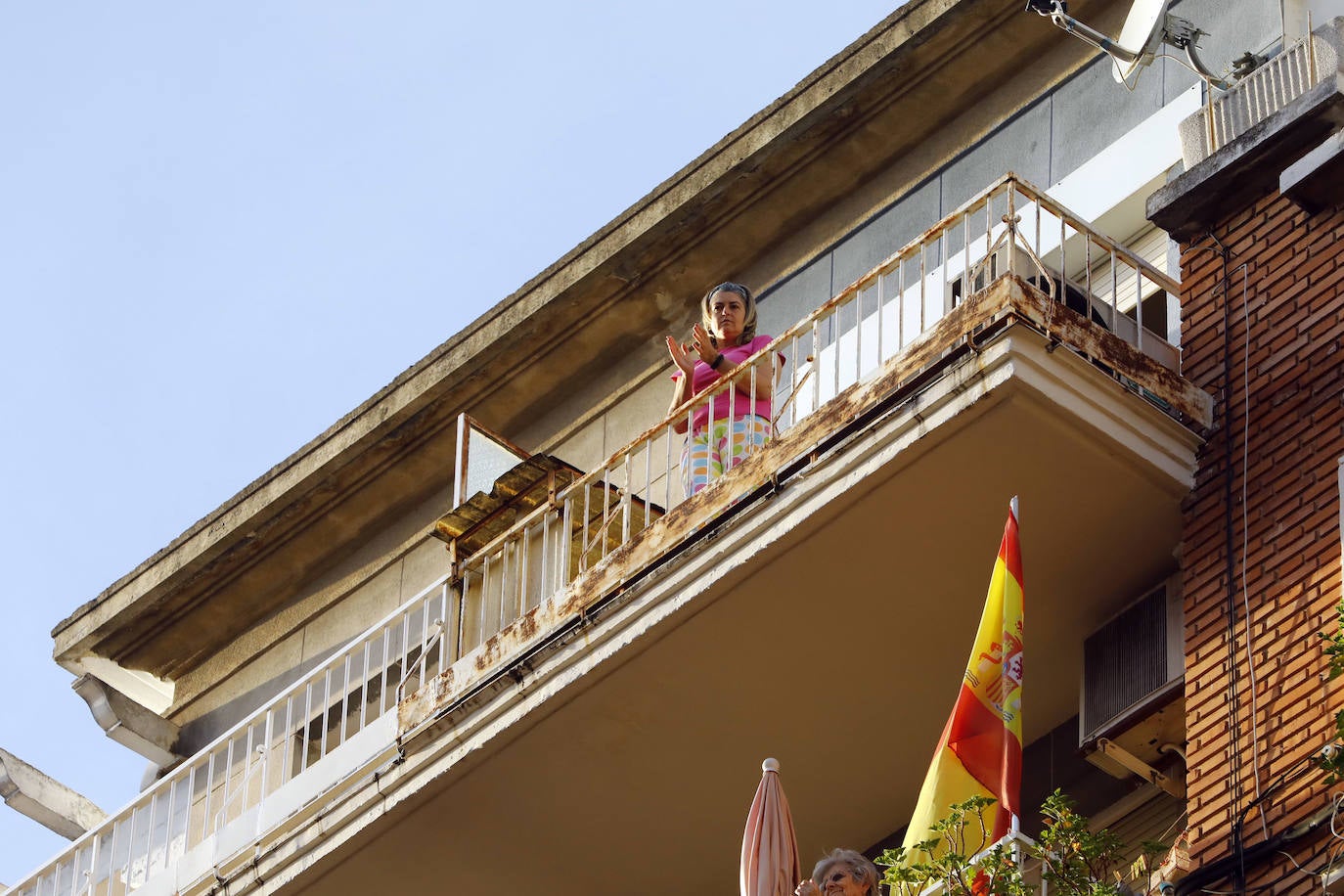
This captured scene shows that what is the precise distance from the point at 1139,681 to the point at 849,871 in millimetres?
2017

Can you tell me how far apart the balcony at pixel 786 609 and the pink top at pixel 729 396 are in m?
0.13

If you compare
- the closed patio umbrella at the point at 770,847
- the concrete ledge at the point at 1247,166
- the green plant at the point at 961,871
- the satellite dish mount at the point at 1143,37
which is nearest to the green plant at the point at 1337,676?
the green plant at the point at 961,871

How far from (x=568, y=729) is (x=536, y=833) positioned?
0.78m

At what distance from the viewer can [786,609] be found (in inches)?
489

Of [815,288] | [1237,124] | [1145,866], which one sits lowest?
[1145,866]

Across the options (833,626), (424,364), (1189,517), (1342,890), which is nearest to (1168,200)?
(1189,517)

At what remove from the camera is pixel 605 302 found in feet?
55.6

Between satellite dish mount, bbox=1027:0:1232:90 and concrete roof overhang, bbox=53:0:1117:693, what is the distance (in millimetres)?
1480

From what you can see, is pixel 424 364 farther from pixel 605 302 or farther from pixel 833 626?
pixel 833 626

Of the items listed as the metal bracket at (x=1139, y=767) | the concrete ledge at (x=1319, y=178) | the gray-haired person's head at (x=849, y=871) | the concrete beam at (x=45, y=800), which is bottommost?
the gray-haired person's head at (x=849, y=871)

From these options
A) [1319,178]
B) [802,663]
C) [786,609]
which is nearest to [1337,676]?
[1319,178]

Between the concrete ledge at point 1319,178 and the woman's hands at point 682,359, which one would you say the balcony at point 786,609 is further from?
the concrete ledge at point 1319,178

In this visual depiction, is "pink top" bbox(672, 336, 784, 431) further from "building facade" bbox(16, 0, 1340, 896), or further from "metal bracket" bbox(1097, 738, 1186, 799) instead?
"metal bracket" bbox(1097, 738, 1186, 799)

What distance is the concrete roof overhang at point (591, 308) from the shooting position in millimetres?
15414
